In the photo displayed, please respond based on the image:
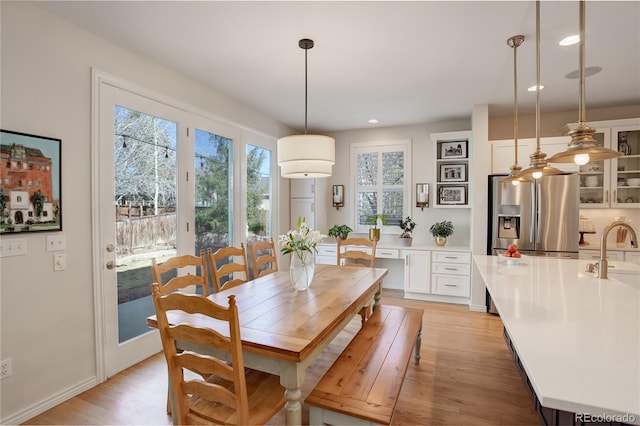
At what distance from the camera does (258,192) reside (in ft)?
14.8

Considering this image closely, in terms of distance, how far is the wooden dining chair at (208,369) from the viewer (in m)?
1.29

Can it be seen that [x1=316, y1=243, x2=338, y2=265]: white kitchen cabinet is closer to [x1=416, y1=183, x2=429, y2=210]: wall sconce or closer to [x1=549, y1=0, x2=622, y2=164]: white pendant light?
[x1=416, y1=183, x2=429, y2=210]: wall sconce

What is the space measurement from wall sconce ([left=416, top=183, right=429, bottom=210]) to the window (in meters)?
0.17

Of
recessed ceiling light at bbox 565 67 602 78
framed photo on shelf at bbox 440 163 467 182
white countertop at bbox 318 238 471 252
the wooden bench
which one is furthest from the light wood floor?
recessed ceiling light at bbox 565 67 602 78

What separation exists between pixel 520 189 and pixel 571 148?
2842mm

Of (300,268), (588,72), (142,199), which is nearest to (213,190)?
(142,199)

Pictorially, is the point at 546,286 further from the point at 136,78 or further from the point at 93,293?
the point at 136,78

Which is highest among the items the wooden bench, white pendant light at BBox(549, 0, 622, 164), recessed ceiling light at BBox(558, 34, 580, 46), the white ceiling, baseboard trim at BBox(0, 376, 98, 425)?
the white ceiling

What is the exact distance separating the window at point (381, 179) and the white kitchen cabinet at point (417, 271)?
0.78 metres

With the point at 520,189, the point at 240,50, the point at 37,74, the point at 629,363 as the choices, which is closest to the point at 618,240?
the point at 520,189

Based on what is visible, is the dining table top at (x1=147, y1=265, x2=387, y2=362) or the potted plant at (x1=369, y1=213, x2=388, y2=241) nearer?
the dining table top at (x1=147, y1=265, x2=387, y2=362)

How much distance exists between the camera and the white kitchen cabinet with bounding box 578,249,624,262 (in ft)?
12.6

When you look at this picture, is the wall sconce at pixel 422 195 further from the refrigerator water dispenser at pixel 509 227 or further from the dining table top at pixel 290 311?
the dining table top at pixel 290 311

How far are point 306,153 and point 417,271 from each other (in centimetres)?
303
